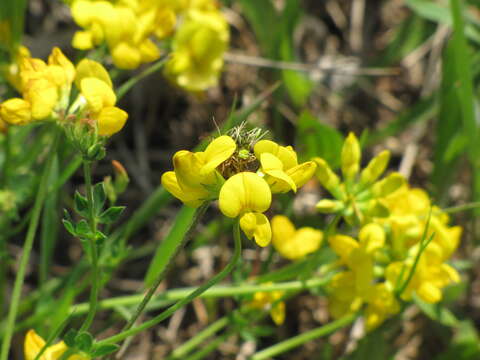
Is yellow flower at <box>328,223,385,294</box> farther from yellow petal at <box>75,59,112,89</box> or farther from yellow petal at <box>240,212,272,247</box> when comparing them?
yellow petal at <box>75,59,112,89</box>

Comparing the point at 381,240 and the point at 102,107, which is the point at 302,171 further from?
the point at 381,240

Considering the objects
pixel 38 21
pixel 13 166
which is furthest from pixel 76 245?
pixel 38 21

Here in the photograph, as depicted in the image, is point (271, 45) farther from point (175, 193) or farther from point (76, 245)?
point (175, 193)

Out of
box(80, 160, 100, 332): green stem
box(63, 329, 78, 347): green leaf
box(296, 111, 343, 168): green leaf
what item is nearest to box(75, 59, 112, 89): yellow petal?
box(80, 160, 100, 332): green stem

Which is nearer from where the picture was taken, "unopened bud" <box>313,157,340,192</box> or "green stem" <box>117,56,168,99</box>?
"unopened bud" <box>313,157,340,192</box>

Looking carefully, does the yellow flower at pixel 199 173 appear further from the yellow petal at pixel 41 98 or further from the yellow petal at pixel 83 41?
the yellow petal at pixel 83 41

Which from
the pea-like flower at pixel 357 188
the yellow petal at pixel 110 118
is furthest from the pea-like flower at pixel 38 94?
the pea-like flower at pixel 357 188
